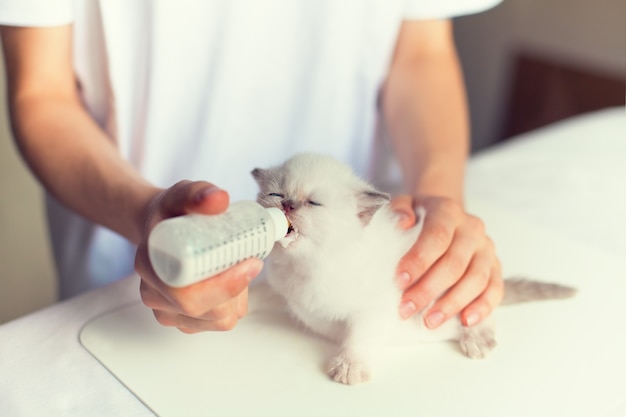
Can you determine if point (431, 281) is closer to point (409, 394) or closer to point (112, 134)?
point (409, 394)

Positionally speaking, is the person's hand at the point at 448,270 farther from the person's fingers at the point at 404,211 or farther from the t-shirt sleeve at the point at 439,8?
the t-shirt sleeve at the point at 439,8

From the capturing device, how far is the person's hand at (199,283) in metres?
0.46

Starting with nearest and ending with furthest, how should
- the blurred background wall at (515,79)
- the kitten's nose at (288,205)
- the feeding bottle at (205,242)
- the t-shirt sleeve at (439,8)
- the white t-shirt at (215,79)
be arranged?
the feeding bottle at (205,242) < the kitten's nose at (288,205) < the white t-shirt at (215,79) < the t-shirt sleeve at (439,8) < the blurred background wall at (515,79)

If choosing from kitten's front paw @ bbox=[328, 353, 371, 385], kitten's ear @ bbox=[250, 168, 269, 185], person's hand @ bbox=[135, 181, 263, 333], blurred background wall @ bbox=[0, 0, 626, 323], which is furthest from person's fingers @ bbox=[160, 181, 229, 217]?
blurred background wall @ bbox=[0, 0, 626, 323]

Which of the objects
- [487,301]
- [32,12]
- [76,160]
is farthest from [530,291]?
[32,12]

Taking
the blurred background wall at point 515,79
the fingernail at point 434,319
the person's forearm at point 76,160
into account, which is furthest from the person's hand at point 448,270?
the blurred background wall at point 515,79

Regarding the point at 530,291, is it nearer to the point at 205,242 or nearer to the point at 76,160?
the point at 205,242

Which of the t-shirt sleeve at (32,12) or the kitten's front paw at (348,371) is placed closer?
the kitten's front paw at (348,371)

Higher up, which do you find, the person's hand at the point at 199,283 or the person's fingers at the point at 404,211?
the person's hand at the point at 199,283

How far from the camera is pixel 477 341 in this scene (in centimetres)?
64

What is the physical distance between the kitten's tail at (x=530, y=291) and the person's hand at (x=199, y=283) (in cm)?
33

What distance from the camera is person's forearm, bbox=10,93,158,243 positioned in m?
0.67

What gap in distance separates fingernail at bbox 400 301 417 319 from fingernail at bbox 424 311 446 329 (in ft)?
0.06

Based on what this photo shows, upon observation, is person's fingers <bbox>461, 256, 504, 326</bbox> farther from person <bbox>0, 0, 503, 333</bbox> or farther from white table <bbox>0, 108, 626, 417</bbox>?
white table <bbox>0, 108, 626, 417</bbox>
